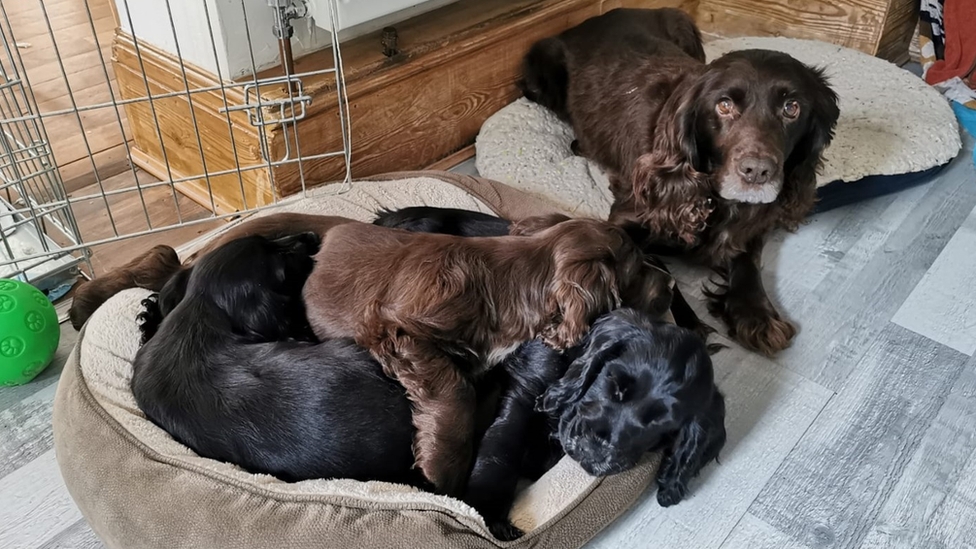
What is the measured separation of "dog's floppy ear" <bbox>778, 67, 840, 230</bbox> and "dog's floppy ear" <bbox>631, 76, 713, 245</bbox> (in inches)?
10.7

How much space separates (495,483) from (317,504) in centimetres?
33

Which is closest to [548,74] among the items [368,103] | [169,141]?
[368,103]

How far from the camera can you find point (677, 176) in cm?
189

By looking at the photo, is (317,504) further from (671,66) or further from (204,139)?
(671,66)

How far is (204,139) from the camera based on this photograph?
2.24m

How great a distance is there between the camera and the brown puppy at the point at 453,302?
1363 mm

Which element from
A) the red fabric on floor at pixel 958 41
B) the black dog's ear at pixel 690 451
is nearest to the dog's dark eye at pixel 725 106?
the black dog's ear at pixel 690 451

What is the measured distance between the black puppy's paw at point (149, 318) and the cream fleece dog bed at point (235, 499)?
0.29 feet

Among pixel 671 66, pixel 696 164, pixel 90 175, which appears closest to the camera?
pixel 696 164

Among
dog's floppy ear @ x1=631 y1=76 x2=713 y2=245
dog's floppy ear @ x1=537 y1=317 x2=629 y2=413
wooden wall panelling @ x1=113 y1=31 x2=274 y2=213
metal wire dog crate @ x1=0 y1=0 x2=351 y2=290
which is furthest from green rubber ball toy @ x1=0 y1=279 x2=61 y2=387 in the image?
dog's floppy ear @ x1=631 y1=76 x2=713 y2=245

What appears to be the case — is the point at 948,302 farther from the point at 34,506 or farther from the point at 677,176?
the point at 34,506

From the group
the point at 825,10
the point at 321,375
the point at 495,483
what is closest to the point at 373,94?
the point at 321,375

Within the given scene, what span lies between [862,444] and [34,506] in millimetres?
1736

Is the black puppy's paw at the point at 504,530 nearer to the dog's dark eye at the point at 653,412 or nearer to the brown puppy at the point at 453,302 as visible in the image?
the brown puppy at the point at 453,302
